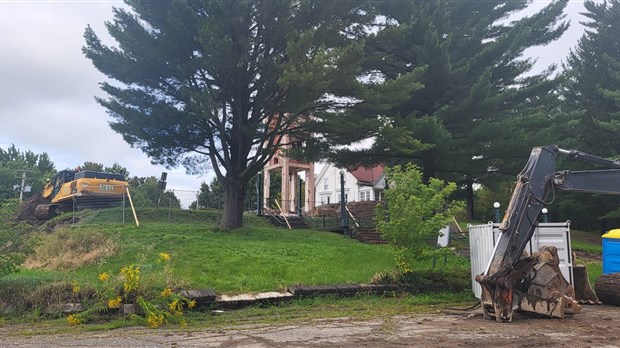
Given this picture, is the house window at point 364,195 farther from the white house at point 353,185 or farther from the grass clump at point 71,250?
the grass clump at point 71,250

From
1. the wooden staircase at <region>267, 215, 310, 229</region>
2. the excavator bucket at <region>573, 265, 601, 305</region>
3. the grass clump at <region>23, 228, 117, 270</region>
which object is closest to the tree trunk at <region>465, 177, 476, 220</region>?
the wooden staircase at <region>267, 215, 310, 229</region>

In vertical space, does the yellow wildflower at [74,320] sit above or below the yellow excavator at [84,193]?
below

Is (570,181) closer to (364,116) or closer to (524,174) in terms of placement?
(524,174)

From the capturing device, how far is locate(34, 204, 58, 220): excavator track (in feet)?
83.3

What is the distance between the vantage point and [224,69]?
18.4 meters

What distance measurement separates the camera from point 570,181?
9.18m

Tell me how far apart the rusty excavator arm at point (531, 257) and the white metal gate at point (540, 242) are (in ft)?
5.52

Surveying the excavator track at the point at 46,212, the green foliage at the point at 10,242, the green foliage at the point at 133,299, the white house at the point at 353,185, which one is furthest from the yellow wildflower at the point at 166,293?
the white house at the point at 353,185

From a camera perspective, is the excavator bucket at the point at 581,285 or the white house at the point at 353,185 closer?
the excavator bucket at the point at 581,285

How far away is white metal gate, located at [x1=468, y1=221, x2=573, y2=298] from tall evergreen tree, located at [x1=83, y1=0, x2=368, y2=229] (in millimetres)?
8249

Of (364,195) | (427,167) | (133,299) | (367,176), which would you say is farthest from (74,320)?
(367,176)

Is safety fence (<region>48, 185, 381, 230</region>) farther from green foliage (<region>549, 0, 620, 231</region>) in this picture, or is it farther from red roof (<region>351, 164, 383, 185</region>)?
red roof (<region>351, 164, 383, 185</region>)

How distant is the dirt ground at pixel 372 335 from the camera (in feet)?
21.8

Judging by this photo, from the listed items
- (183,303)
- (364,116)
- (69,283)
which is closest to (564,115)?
(364,116)
